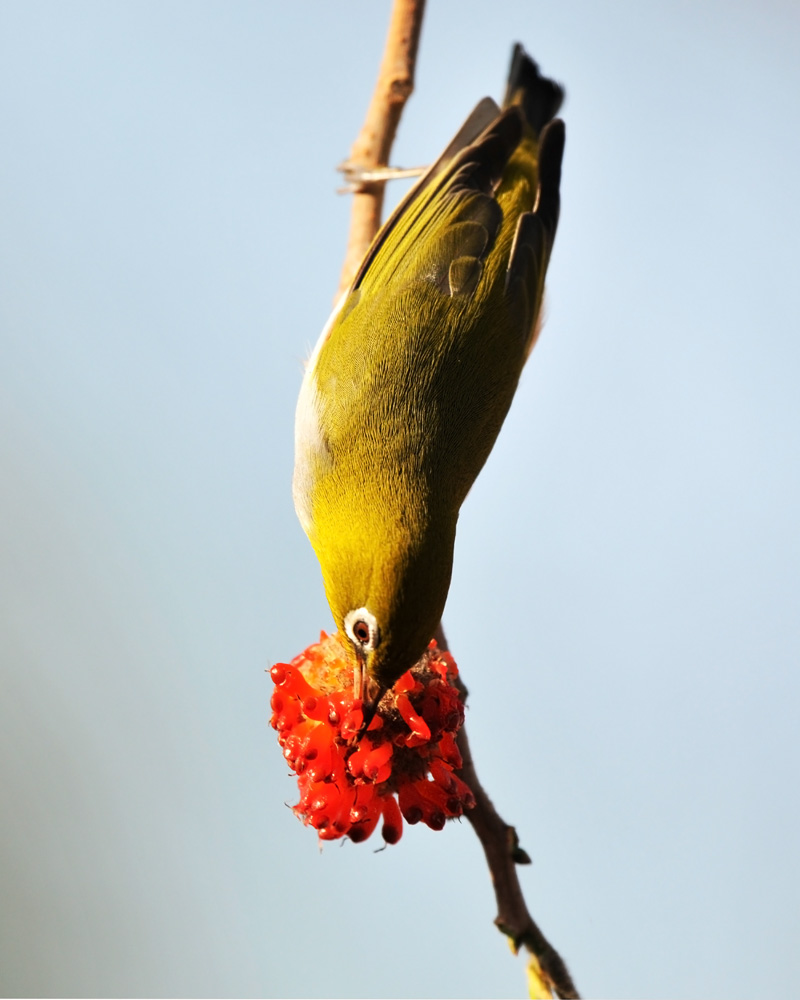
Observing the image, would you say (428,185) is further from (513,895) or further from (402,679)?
(513,895)

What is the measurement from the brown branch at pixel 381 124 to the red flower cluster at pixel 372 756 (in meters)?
2.18

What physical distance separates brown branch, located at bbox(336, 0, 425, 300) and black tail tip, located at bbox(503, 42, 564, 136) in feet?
1.99

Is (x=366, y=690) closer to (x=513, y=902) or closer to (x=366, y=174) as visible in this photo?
(x=513, y=902)

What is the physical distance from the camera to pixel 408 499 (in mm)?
2752


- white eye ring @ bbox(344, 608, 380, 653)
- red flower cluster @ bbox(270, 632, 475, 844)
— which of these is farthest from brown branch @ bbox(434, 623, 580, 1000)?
white eye ring @ bbox(344, 608, 380, 653)

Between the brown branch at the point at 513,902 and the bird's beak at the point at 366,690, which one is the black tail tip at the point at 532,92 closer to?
the bird's beak at the point at 366,690

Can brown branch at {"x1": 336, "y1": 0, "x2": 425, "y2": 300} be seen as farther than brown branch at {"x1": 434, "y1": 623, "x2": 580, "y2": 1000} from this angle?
Yes

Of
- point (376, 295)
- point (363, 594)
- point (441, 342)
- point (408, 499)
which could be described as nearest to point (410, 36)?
point (376, 295)

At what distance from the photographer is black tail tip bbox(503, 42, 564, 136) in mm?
4180

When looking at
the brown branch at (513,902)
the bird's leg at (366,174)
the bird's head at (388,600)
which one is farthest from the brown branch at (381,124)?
the brown branch at (513,902)

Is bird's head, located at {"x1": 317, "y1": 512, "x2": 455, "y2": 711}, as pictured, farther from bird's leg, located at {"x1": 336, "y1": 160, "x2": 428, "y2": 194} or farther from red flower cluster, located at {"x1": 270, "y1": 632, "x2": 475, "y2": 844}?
bird's leg, located at {"x1": 336, "y1": 160, "x2": 428, "y2": 194}

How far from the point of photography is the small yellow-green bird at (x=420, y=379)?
2.54m

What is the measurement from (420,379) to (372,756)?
1408 mm

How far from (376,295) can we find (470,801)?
2018 mm
